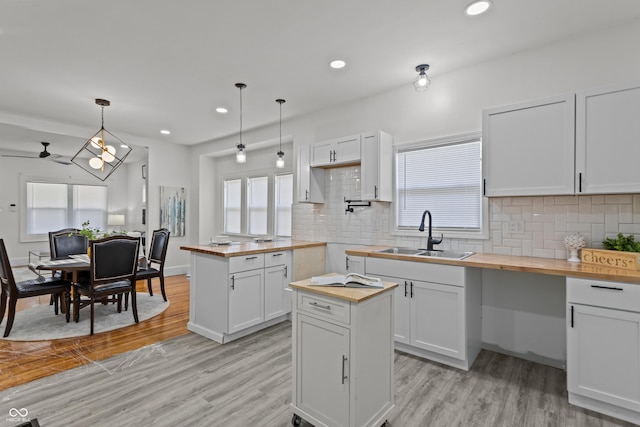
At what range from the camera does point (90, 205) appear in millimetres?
8836

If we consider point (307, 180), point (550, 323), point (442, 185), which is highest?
point (307, 180)

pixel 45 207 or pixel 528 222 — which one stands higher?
pixel 45 207

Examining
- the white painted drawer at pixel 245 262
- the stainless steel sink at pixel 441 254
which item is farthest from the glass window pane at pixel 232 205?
the stainless steel sink at pixel 441 254

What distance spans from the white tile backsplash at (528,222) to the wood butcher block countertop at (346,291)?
169 centimetres

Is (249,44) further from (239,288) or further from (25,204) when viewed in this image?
(25,204)

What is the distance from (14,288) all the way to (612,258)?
5410 millimetres

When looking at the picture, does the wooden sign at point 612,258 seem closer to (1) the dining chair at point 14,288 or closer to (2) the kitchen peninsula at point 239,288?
(2) the kitchen peninsula at point 239,288

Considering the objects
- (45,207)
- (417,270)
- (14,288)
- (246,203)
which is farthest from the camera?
(45,207)

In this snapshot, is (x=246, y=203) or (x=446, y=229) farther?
(x=246, y=203)

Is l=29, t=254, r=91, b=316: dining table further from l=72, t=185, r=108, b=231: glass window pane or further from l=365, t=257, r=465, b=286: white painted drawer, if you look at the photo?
l=72, t=185, r=108, b=231: glass window pane

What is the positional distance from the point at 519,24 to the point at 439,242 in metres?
1.95

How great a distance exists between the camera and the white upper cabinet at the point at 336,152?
368cm

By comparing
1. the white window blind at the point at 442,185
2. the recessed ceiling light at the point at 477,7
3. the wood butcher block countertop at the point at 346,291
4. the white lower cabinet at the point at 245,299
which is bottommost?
the white lower cabinet at the point at 245,299

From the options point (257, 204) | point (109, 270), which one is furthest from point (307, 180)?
point (109, 270)
